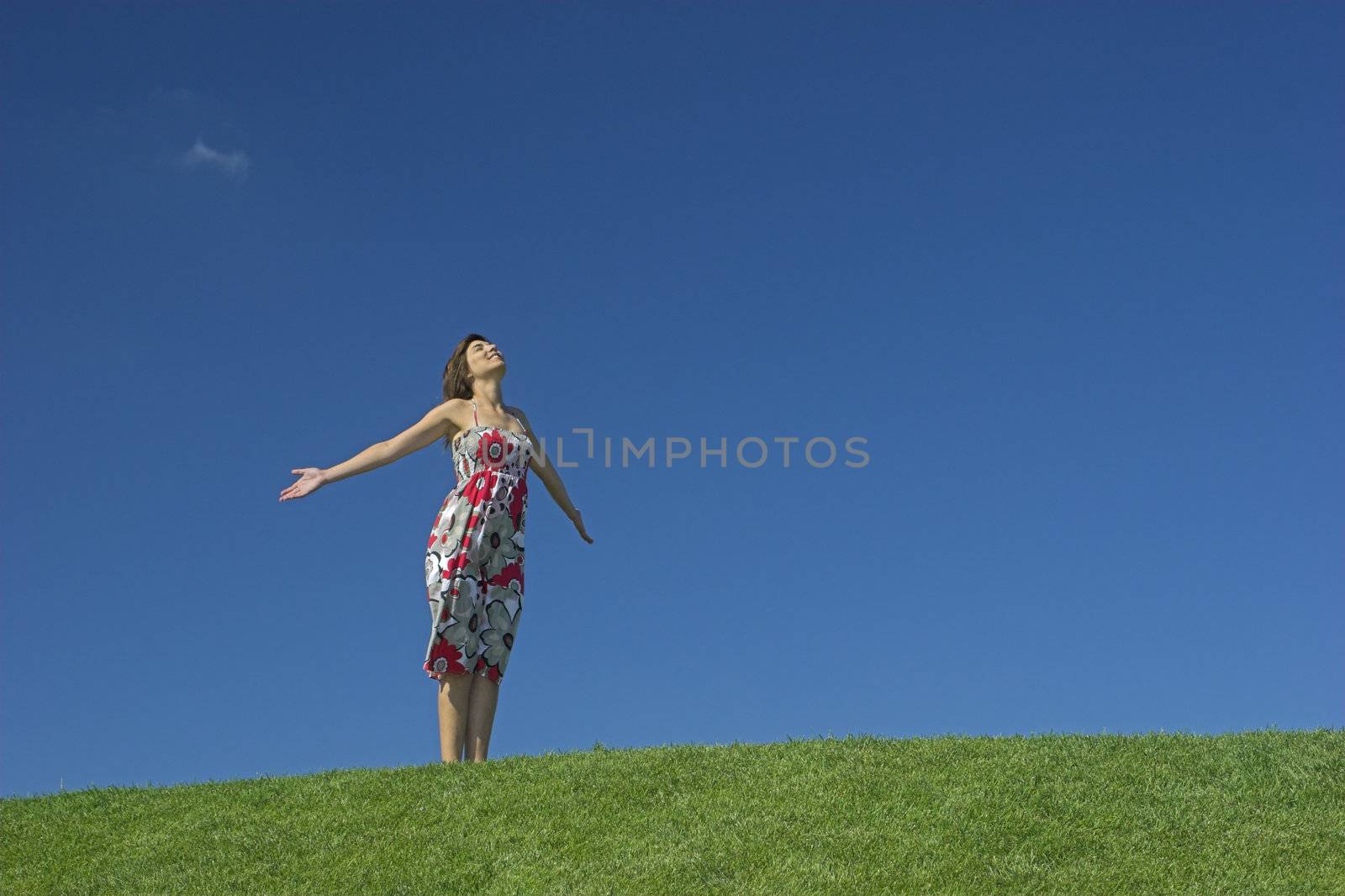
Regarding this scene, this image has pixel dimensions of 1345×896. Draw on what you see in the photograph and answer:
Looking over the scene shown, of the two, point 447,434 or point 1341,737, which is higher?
point 447,434

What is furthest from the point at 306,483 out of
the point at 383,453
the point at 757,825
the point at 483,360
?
the point at 757,825

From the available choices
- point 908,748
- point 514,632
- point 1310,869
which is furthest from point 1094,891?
point 514,632

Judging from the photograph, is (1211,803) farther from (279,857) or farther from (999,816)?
(279,857)

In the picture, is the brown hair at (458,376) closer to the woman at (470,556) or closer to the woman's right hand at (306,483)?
the woman at (470,556)

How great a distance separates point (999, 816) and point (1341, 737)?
3791mm

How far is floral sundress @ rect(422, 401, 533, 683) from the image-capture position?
9742mm

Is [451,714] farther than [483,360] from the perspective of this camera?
No

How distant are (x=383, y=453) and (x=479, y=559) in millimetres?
1191

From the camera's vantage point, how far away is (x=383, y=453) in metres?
10.0

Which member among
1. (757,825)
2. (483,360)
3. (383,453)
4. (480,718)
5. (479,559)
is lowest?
(757,825)

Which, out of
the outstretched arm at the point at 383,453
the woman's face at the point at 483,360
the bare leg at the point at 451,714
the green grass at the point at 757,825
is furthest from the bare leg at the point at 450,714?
the woman's face at the point at 483,360

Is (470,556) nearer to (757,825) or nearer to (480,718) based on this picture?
(480,718)

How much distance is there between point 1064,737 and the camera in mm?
9555

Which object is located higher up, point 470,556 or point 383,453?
point 383,453
